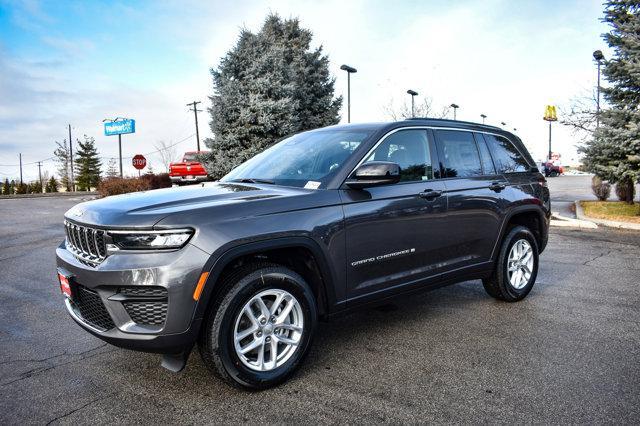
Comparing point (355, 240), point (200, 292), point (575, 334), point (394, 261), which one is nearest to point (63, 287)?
point (200, 292)

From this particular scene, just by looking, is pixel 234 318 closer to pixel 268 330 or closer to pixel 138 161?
pixel 268 330

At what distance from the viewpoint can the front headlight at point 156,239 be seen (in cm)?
276

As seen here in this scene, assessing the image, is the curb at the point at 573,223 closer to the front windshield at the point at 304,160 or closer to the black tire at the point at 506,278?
the black tire at the point at 506,278

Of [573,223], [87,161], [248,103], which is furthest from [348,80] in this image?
[87,161]

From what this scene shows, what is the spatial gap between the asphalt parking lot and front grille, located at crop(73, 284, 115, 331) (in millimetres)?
486

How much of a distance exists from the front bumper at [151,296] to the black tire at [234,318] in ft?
0.38

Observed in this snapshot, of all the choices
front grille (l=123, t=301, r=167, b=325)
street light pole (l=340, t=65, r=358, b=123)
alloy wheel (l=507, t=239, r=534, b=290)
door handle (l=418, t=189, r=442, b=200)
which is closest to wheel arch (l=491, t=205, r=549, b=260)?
alloy wheel (l=507, t=239, r=534, b=290)

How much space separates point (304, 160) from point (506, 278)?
253cm

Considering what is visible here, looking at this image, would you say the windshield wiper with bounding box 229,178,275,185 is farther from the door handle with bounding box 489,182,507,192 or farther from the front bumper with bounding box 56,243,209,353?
the door handle with bounding box 489,182,507,192

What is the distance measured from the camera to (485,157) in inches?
191

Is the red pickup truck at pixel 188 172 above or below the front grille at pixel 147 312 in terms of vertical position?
above

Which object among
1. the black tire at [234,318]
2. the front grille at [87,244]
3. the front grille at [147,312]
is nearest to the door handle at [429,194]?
the black tire at [234,318]

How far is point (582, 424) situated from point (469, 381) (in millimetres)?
722

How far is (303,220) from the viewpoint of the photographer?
321cm
